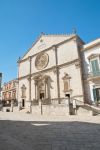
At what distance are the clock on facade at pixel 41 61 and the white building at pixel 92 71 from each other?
7972mm

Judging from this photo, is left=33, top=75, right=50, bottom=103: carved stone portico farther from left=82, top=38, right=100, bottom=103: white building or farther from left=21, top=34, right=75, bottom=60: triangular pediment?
left=82, top=38, right=100, bottom=103: white building

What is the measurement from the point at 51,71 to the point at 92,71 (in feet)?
25.7

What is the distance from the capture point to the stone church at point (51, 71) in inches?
919

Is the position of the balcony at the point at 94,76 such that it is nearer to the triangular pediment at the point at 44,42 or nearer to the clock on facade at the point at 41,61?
the triangular pediment at the point at 44,42

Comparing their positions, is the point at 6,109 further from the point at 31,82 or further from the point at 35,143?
the point at 35,143

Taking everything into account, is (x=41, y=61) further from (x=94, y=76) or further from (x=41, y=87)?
(x=94, y=76)

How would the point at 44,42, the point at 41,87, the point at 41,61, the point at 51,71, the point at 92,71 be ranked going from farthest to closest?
the point at 44,42 → the point at 41,61 → the point at 41,87 → the point at 51,71 → the point at 92,71

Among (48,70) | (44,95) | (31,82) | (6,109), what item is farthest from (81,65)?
(6,109)

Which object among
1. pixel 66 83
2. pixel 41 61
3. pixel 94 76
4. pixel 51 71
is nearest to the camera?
pixel 94 76

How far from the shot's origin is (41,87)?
91.0 feet

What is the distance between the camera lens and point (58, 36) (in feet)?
91.8

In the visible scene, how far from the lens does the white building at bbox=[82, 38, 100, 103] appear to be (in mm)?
20812

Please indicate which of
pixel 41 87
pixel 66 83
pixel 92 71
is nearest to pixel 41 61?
pixel 41 87

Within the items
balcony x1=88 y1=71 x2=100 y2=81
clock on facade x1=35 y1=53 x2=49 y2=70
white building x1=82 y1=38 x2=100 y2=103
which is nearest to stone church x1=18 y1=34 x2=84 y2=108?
clock on facade x1=35 y1=53 x2=49 y2=70
